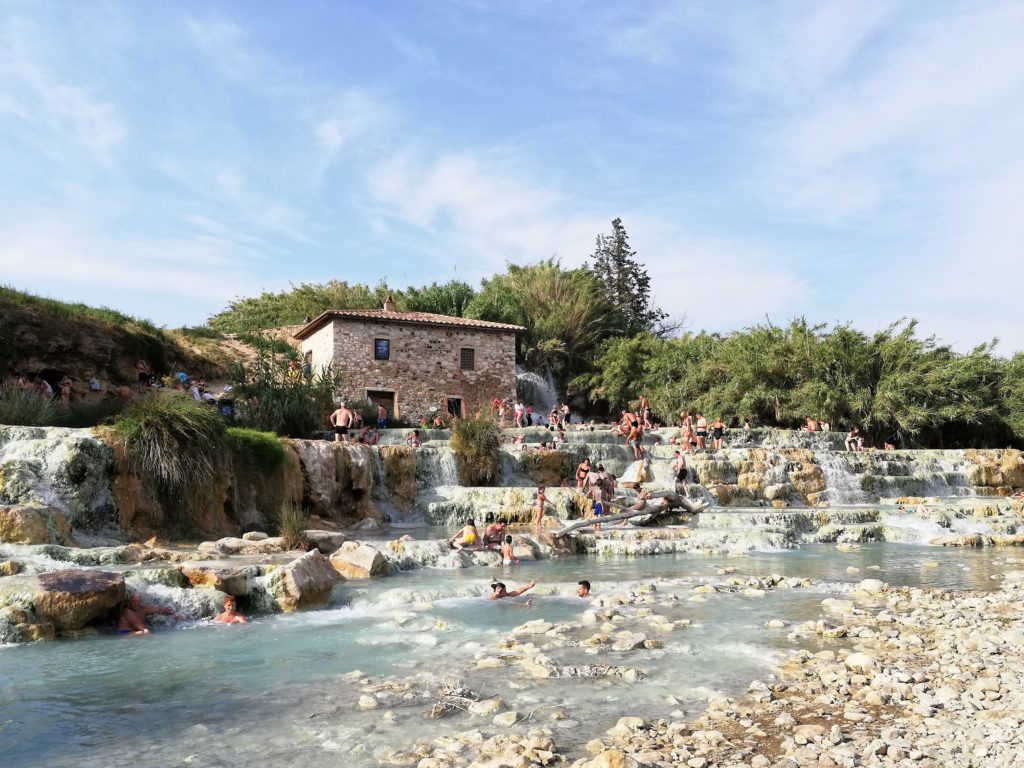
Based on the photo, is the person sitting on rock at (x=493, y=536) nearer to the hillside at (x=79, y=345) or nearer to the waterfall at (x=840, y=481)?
the waterfall at (x=840, y=481)

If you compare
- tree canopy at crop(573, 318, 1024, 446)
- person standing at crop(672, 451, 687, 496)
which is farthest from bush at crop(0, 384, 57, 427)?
tree canopy at crop(573, 318, 1024, 446)

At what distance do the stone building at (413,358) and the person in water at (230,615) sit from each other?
59.9 ft

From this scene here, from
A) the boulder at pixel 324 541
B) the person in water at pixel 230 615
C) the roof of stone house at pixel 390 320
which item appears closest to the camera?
the person in water at pixel 230 615

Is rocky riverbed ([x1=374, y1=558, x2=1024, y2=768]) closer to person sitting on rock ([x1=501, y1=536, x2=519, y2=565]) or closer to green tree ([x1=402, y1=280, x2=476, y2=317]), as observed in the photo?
person sitting on rock ([x1=501, y1=536, x2=519, y2=565])

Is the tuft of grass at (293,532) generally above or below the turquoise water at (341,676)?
above

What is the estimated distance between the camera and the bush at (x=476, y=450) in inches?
765

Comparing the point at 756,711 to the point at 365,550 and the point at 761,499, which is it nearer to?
the point at 365,550

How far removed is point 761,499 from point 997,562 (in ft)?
25.9

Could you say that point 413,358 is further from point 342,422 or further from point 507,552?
point 507,552

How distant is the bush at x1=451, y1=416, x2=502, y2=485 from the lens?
1942 centimetres

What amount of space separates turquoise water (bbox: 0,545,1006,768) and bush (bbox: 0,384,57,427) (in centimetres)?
877

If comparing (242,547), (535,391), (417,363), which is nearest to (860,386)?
(535,391)

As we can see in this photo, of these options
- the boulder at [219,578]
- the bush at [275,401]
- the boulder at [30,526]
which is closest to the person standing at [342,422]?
the bush at [275,401]

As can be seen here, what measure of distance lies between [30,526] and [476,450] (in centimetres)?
1074
